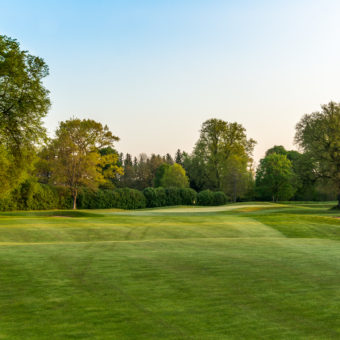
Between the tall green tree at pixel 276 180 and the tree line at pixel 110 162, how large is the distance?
0.21 m

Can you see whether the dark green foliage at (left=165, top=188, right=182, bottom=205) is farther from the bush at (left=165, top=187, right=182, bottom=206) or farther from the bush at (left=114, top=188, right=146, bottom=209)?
the bush at (left=114, top=188, right=146, bottom=209)

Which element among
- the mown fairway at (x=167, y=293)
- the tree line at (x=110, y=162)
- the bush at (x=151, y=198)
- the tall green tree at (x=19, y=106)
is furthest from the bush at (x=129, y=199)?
the mown fairway at (x=167, y=293)

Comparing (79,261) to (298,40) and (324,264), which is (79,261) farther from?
(298,40)

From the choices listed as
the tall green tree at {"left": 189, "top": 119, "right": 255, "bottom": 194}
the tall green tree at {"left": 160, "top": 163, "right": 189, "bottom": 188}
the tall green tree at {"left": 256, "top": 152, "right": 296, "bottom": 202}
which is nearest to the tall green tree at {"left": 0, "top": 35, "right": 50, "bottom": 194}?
the tall green tree at {"left": 160, "top": 163, "right": 189, "bottom": 188}

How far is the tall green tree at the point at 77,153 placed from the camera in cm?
4528

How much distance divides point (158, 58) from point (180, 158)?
274 feet

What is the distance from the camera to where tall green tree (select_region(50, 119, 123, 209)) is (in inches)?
1783

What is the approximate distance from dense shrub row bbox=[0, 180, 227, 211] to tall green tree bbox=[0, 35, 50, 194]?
37.2ft

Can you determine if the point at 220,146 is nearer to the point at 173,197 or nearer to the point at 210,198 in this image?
the point at 210,198

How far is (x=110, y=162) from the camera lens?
5350 centimetres

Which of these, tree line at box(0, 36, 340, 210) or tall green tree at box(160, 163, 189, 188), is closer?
tree line at box(0, 36, 340, 210)

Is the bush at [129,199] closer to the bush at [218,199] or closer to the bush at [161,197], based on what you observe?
the bush at [161,197]

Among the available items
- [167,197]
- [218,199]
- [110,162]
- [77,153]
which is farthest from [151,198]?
[77,153]

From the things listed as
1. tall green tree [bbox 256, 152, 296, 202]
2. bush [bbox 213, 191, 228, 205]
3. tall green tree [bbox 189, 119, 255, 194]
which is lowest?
bush [bbox 213, 191, 228, 205]
